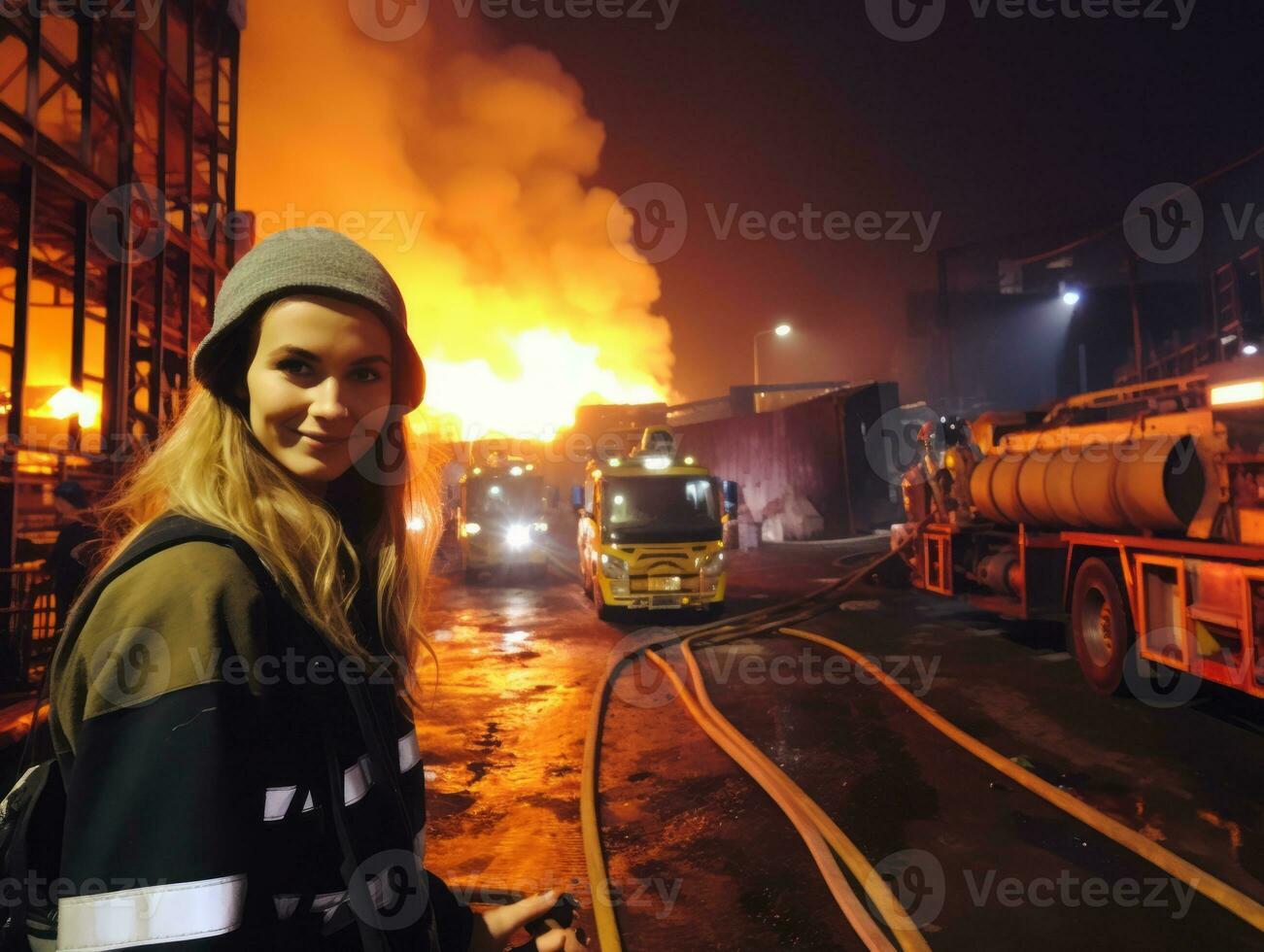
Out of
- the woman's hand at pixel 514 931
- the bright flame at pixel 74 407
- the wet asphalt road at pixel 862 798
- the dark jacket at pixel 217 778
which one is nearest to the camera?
the dark jacket at pixel 217 778

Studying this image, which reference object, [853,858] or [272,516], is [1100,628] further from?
[272,516]

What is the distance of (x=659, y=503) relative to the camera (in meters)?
12.1

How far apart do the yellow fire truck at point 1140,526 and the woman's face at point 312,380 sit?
21.7 feet

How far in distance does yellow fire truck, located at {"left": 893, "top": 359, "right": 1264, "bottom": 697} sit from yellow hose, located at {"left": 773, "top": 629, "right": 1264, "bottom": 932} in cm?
210

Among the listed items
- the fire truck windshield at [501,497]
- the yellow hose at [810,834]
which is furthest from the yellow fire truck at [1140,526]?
the fire truck windshield at [501,497]

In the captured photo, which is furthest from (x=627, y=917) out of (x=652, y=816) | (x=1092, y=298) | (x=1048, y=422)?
(x=1092, y=298)

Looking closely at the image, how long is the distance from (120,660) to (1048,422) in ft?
33.6

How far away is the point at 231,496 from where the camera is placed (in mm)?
1188

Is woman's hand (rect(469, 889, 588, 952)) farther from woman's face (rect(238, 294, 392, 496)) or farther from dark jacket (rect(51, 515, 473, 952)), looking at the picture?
woman's face (rect(238, 294, 392, 496))

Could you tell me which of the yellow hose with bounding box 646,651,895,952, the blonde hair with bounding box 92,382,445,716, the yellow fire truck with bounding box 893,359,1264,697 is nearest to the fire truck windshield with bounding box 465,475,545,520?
the yellow fire truck with bounding box 893,359,1264,697

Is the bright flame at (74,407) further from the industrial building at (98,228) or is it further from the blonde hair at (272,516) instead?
the blonde hair at (272,516)

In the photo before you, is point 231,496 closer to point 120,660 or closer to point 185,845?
point 120,660

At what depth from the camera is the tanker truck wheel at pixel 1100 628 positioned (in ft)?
22.6

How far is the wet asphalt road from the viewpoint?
3525 millimetres
